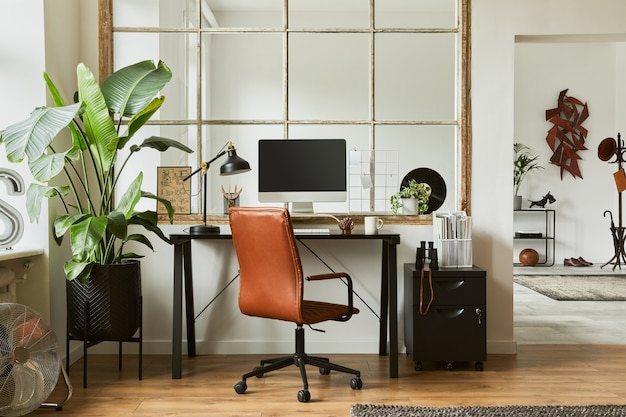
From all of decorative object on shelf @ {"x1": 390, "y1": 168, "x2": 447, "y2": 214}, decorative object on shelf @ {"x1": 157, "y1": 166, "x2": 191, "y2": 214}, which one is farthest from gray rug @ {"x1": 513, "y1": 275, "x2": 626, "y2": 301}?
decorative object on shelf @ {"x1": 157, "y1": 166, "x2": 191, "y2": 214}

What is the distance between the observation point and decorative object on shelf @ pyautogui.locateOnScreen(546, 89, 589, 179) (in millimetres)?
8617

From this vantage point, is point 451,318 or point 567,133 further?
point 567,133

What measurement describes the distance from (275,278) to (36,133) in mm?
1272

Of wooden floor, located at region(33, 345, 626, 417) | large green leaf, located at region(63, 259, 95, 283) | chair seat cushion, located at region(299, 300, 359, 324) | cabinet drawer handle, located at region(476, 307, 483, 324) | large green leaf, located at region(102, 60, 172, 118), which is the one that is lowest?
wooden floor, located at region(33, 345, 626, 417)

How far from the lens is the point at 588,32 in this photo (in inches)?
157

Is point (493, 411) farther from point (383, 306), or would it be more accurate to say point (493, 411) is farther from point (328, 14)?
point (328, 14)

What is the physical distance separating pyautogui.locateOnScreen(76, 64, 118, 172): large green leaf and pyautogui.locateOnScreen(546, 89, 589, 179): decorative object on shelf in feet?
22.5

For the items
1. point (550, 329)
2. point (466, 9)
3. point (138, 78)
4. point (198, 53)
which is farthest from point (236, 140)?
point (550, 329)

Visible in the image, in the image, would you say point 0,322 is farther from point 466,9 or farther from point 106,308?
point 466,9

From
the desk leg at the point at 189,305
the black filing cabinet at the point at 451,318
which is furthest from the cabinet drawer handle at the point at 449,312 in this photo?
the desk leg at the point at 189,305

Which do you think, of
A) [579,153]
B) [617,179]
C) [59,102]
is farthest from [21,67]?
[579,153]

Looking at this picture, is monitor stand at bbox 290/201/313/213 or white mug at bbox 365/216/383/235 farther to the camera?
monitor stand at bbox 290/201/313/213

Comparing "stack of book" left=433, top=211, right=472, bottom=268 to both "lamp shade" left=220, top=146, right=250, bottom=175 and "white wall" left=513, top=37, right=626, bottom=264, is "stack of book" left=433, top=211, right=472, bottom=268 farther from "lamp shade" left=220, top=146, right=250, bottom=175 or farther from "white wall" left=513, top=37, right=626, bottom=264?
"white wall" left=513, top=37, right=626, bottom=264

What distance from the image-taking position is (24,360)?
2.48 metres
